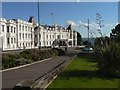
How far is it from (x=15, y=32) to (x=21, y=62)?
67.6 meters

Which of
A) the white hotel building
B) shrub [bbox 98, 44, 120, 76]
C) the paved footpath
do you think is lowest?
the paved footpath

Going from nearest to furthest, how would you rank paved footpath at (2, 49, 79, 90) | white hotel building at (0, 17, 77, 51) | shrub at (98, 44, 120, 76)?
paved footpath at (2, 49, 79, 90) < shrub at (98, 44, 120, 76) < white hotel building at (0, 17, 77, 51)

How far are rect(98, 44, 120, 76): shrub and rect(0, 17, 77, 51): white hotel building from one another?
51726 millimetres

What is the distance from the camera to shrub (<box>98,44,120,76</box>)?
17.0m

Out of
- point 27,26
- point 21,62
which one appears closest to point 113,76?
point 21,62

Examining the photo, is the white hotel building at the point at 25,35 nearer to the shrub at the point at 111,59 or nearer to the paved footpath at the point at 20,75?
the paved footpath at the point at 20,75

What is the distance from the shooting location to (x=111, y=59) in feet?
56.7

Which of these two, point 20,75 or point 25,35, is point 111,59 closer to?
point 20,75

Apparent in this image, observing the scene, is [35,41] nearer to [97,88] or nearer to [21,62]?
[21,62]

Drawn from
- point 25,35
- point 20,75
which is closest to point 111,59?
point 20,75

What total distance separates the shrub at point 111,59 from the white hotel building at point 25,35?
51.7m

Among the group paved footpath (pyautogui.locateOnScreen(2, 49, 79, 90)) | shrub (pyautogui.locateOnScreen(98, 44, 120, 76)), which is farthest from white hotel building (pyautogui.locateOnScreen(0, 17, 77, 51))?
shrub (pyautogui.locateOnScreen(98, 44, 120, 76))

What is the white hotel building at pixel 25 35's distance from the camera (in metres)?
82.2

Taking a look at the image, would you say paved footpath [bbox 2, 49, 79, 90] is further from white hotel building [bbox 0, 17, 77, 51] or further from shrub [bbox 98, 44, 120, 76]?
white hotel building [bbox 0, 17, 77, 51]
